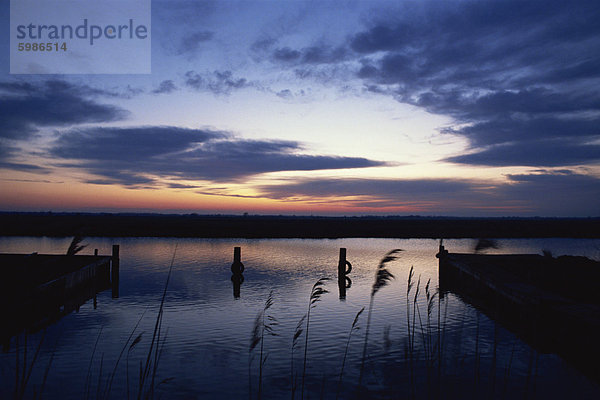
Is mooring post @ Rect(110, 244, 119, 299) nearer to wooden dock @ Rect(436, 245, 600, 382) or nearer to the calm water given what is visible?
the calm water

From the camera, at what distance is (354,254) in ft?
146

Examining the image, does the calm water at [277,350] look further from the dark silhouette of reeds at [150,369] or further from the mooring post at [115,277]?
the mooring post at [115,277]

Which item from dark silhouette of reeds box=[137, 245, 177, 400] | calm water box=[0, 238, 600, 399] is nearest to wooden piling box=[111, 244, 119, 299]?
calm water box=[0, 238, 600, 399]

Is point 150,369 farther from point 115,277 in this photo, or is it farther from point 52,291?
point 115,277

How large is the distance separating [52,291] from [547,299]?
1895 centimetres

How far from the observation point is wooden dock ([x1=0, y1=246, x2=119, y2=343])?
13.5 metres

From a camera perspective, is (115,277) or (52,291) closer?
(52,291)

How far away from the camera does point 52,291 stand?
17.6 metres

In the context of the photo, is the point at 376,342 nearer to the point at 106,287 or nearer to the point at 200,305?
the point at 200,305

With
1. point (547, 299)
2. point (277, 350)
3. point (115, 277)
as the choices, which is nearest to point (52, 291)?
point (115, 277)

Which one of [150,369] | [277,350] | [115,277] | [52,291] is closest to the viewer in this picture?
[150,369]

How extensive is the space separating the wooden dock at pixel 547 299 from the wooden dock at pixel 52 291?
44.6 ft

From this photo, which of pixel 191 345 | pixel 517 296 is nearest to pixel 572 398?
pixel 517 296

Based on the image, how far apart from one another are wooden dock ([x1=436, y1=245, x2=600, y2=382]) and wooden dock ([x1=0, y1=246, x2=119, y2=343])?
1360 centimetres
